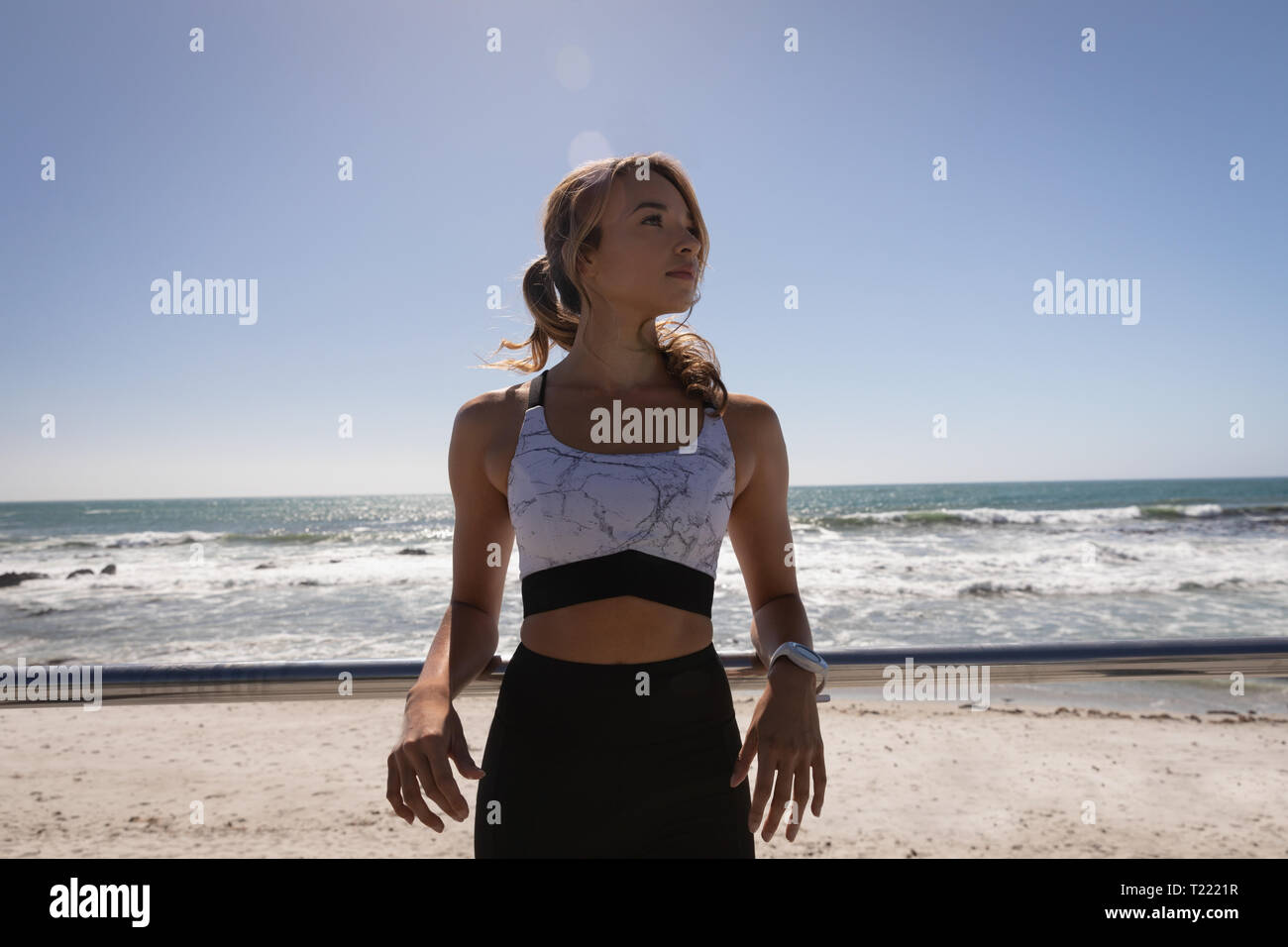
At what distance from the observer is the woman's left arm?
1.29 metres

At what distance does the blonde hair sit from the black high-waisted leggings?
64 centimetres

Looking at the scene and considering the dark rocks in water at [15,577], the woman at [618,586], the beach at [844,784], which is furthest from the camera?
the dark rocks in water at [15,577]

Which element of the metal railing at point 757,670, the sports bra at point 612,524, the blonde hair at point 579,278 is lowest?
the metal railing at point 757,670

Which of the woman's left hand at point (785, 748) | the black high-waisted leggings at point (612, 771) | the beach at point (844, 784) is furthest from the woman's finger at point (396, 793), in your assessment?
the beach at point (844, 784)

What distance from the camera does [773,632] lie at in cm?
152

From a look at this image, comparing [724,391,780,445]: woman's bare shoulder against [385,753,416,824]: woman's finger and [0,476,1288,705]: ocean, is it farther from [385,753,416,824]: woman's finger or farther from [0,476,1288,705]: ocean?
[0,476,1288,705]: ocean

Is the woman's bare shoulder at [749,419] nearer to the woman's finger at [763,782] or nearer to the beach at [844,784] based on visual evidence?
the woman's finger at [763,782]

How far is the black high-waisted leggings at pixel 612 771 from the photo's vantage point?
54.7 inches

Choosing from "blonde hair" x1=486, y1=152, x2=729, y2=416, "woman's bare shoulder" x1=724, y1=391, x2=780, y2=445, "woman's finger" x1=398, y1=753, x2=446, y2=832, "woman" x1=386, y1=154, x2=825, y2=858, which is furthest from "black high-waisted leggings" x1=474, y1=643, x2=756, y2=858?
"blonde hair" x1=486, y1=152, x2=729, y2=416

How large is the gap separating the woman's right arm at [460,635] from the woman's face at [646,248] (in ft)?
1.29

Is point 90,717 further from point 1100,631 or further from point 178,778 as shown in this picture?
point 1100,631
